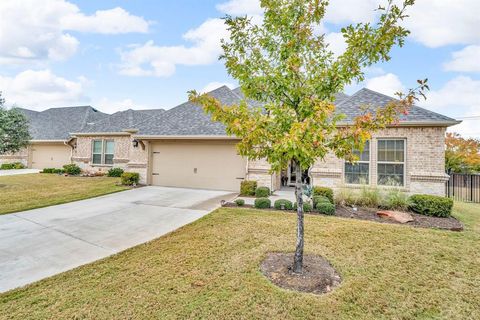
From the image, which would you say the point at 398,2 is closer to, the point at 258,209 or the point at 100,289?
the point at 100,289

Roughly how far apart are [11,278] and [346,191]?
9146 mm

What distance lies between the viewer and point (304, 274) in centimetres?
367

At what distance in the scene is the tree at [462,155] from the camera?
15.7m

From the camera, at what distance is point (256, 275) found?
3613 millimetres

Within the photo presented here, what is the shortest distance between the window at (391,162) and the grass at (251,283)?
12.8ft

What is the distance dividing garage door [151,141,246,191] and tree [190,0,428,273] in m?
7.45

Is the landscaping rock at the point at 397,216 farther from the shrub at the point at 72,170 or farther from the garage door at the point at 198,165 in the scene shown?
the shrub at the point at 72,170

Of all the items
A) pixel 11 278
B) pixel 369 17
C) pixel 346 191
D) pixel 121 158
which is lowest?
pixel 11 278

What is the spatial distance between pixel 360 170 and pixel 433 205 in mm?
2838

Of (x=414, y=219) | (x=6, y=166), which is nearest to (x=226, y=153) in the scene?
(x=414, y=219)

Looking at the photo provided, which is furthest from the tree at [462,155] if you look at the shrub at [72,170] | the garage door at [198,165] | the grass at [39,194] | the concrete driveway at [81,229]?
the shrub at [72,170]

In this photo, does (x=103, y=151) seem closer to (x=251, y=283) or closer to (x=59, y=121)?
(x=59, y=121)

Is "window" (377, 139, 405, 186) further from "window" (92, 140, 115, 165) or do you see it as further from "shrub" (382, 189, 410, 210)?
"window" (92, 140, 115, 165)

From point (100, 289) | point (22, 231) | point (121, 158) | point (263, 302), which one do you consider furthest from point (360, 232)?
point (121, 158)
